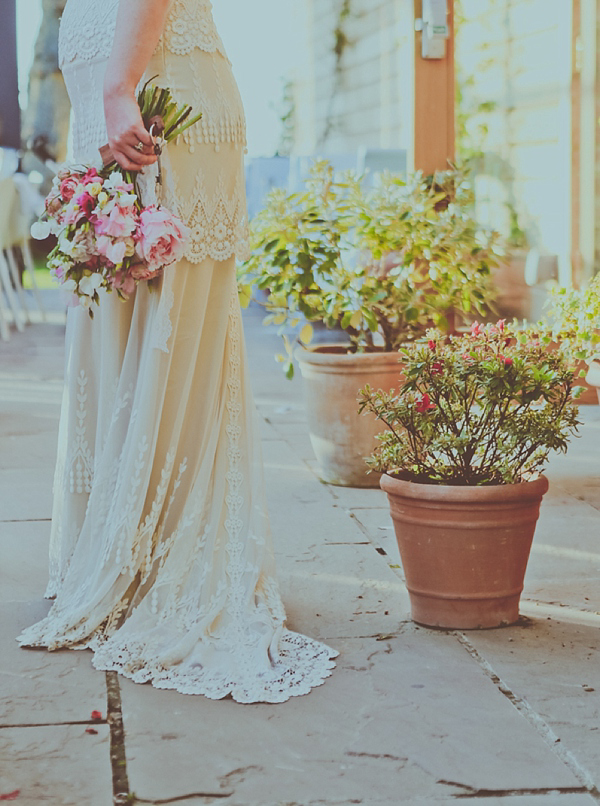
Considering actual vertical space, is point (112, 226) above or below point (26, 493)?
above

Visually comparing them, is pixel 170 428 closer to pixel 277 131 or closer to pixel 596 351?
pixel 596 351

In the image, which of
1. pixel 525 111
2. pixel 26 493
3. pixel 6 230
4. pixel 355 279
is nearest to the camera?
pixel 26 493

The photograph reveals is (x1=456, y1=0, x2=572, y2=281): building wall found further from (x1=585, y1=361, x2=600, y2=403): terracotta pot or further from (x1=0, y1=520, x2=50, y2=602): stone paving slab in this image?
(x1=0, y1=520, x2=50, y2=602): stone paving slab

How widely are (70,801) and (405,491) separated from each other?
39.1 inches

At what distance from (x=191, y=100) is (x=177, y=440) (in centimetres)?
72

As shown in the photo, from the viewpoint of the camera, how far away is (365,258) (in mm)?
3830

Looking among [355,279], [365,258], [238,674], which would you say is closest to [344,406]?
[355,279]

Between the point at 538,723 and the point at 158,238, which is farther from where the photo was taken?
the point at 158,238

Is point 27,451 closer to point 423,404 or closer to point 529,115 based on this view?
point 423,404

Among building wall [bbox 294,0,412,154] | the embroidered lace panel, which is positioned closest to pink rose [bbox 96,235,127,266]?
the embroidered lace panel

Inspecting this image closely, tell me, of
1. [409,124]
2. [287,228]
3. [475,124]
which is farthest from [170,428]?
[475,124]

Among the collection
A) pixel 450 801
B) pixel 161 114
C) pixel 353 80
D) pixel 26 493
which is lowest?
pixel 450 801

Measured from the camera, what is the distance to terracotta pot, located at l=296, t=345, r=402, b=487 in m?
3.62

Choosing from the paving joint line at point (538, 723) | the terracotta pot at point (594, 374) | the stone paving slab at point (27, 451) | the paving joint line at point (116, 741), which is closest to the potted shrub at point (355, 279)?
the terracotta pot at point (594, 374)
